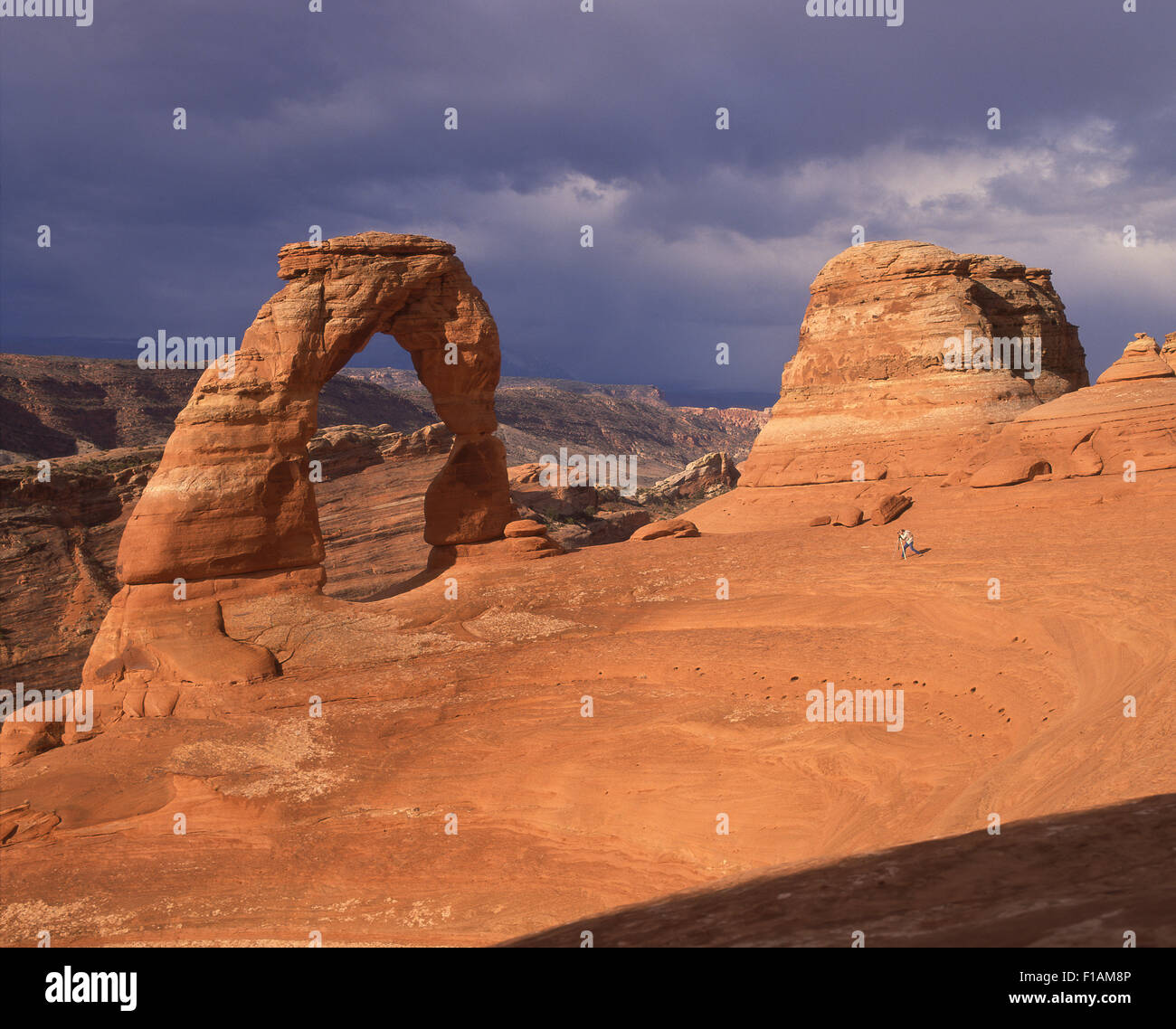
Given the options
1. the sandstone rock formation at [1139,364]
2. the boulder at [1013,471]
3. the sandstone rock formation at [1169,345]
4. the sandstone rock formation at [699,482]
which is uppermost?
the sandstone rock formation at [1169,345]

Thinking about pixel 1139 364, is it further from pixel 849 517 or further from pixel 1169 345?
pixel 1169 345

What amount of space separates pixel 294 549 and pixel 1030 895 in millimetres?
14633

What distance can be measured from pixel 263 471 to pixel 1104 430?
55.8ft

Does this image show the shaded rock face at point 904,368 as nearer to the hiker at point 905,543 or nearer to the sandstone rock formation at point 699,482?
the hiker at point 905,543

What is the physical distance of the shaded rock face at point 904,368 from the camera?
25422 mm

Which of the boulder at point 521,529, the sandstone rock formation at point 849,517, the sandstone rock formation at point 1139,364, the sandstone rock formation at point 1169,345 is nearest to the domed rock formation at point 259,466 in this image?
the boulder at point 521,529

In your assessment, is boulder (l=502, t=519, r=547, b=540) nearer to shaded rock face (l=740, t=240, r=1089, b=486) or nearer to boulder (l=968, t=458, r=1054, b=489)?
boulder (l=968, t=458, r=1054, b=489)

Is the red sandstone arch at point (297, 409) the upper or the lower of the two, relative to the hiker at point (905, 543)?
upper

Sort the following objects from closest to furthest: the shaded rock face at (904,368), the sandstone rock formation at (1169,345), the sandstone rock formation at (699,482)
→ the shaded rock face at (904,368), the sandstone rock formation at (1169,345), the sandstone rock formation at (699,482)

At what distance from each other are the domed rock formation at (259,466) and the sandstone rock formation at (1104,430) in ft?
38.0

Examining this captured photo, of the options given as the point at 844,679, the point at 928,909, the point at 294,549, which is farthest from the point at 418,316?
the point at 928,909

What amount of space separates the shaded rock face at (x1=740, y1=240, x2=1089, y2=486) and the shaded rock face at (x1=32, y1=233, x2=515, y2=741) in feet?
39.5

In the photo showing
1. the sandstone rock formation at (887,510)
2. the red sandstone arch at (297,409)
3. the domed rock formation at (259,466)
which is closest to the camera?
the domed rock formation at (259,466)

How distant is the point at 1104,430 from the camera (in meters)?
19.5
